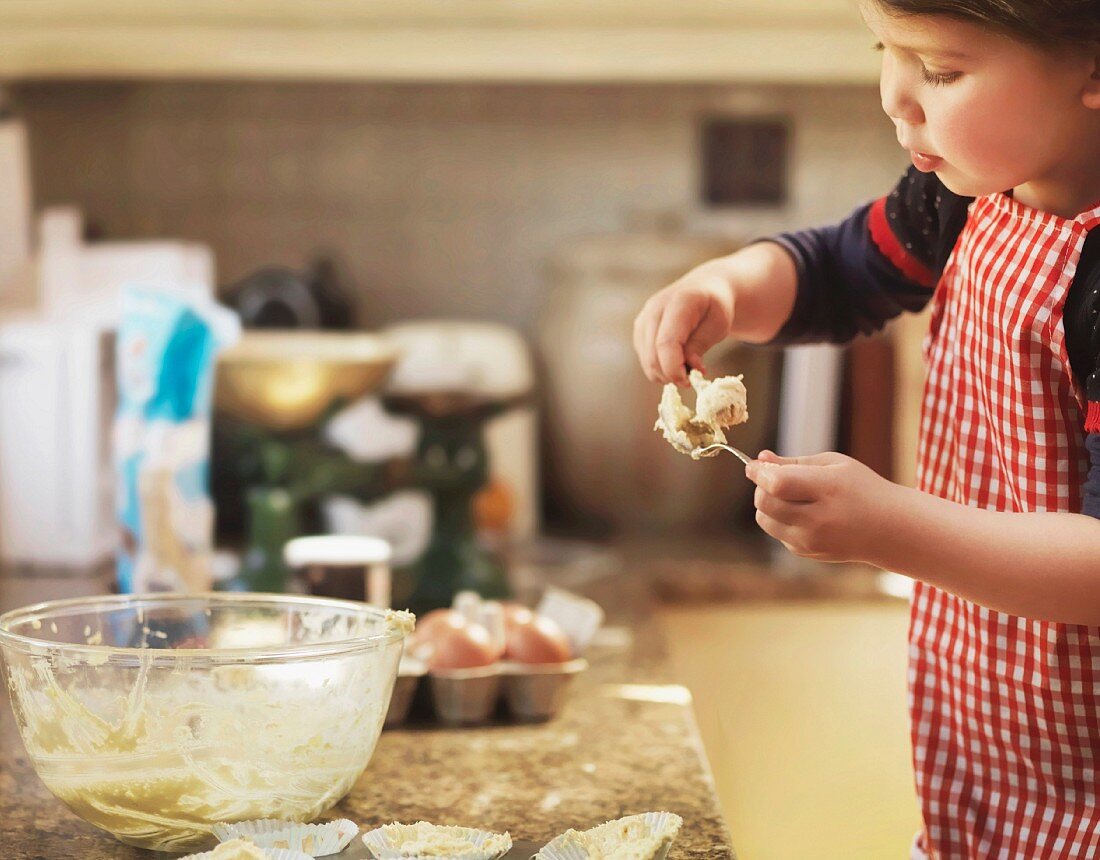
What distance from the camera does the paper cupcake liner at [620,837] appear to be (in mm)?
643

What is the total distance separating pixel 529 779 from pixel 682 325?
31 cm

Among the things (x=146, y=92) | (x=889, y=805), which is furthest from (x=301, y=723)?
(x=146, y=92)

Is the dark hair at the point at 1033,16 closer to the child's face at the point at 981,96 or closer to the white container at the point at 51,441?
the child's face at the point at 981,96

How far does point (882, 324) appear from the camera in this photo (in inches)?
Answer: 36.7

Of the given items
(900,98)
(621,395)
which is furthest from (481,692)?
(621,395)

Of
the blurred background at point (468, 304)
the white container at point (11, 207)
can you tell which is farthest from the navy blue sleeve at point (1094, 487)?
the white container at point (11, 207)

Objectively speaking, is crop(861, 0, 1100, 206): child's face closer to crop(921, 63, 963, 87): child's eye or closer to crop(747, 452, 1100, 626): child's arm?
crop(921, 63, 963, 87): child's eye

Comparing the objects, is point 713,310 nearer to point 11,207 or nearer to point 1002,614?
point 1002,614

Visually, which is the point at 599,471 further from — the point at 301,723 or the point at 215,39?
the point at 301,723

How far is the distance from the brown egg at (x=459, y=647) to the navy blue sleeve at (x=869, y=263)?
0.33 meters

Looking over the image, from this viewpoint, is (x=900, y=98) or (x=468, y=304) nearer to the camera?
(x=900, y=98)

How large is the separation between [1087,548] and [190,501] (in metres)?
0.95

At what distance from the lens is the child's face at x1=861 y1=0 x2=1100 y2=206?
0.61m

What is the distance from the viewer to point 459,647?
1011mm
